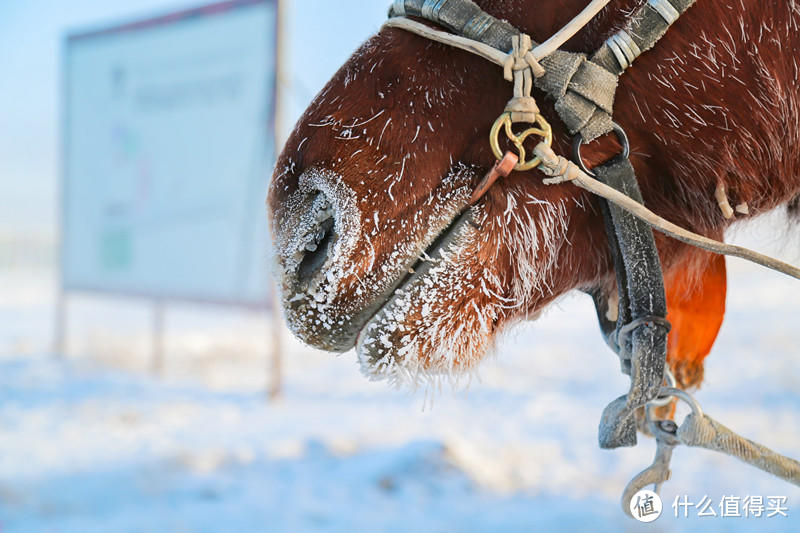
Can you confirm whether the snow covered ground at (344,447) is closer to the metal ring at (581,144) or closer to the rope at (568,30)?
the metal ring at (581,144)

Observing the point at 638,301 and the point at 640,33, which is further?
the point at 638,301

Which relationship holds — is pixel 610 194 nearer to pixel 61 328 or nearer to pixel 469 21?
pixel 469 21

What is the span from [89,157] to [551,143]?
251 inches

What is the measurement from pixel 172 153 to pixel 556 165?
529 cm

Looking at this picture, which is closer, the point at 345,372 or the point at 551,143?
the point at 551,143

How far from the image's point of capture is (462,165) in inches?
38.9

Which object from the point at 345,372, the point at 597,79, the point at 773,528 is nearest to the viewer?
the point at 597,79

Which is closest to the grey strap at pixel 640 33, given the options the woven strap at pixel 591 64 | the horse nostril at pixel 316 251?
the woven strap at pixel 591 64

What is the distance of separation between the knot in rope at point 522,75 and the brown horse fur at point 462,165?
0.12 feet

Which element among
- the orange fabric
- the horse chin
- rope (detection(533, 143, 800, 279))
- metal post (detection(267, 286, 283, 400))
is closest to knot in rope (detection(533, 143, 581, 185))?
rope (detection(533, 143, 800, 279))

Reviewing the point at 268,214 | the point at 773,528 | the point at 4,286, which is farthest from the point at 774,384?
the point at 4,286

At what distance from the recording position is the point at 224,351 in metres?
7.24

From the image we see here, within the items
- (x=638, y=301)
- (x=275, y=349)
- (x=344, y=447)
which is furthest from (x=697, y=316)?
(x=275, y=349)

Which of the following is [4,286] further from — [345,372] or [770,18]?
[770,18]
